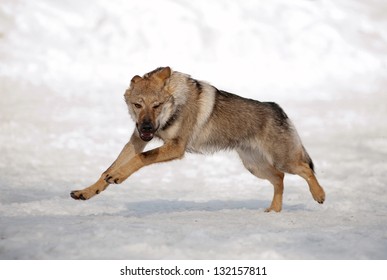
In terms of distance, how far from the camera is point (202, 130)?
873cm

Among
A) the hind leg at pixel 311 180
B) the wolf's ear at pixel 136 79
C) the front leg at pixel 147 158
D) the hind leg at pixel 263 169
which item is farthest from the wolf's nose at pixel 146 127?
the hind leg at pixel 311 180

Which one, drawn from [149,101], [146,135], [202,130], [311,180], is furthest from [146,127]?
[311,180]


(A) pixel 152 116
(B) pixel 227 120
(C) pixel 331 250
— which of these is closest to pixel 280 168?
(B) pixel 227 120

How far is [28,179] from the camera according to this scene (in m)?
11.3

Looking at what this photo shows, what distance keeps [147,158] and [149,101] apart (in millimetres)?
792

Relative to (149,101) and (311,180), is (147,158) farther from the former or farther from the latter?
(311,180)

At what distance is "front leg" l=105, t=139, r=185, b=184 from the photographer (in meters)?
7.53

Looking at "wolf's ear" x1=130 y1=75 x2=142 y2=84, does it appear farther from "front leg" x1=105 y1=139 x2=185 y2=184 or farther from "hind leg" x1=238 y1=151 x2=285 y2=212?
"hind leg" x1=238 y1=151 x2=285 y2=212

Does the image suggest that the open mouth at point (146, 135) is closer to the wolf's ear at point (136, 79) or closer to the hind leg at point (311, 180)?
the wolf's ear at point (136, 79)

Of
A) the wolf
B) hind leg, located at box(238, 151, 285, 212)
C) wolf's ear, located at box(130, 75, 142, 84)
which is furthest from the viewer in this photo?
hind leg, located at box(238, 151, 285, 212)

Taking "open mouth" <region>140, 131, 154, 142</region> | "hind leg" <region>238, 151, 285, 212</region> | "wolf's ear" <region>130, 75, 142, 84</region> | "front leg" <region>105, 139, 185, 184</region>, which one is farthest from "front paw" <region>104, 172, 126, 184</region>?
"hind leg" <region>238, 151, 285, 212</region>

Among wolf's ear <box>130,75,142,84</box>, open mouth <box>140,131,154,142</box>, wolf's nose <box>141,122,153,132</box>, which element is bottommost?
open mouth <box>140,131,154,142</box>

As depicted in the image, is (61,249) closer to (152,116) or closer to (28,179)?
(152,116)
